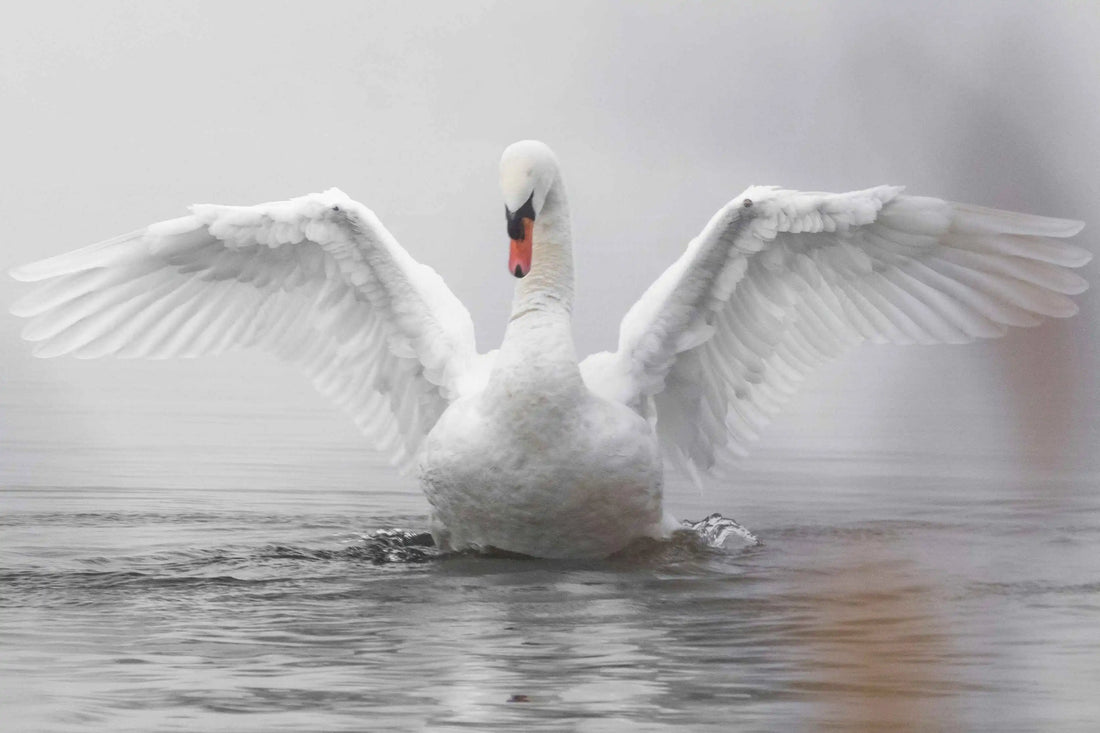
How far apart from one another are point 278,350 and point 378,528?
3.83 feet

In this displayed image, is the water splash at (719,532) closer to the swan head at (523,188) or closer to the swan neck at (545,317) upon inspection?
the swan neck at (545,317)

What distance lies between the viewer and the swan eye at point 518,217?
825cm

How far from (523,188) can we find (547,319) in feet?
2.25

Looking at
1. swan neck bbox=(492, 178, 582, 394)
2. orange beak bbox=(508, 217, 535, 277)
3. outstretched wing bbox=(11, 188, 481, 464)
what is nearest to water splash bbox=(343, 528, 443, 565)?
outstretched wing bbox=(11, 188, 481, 464)

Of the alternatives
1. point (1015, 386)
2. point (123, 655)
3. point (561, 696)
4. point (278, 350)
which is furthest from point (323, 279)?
point (1015, 386)

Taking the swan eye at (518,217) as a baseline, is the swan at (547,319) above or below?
below

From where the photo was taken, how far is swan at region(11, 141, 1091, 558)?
842 centimetres

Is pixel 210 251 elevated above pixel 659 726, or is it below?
above

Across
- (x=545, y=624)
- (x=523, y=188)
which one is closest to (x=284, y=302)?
(x=523, y=188)

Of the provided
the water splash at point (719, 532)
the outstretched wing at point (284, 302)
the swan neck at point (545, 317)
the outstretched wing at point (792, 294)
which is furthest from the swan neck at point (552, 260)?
the water splash at point (719, 532)

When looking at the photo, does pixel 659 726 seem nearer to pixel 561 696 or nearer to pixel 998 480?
pixel 561 696

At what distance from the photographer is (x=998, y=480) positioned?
40.6 feet

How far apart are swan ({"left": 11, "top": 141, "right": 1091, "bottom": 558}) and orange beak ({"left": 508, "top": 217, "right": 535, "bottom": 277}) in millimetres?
13

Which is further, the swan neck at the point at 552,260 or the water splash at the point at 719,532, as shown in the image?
the water splash at the point at 719,532
